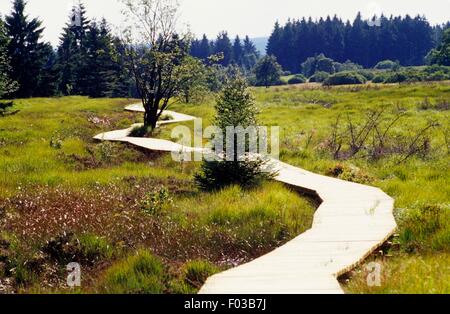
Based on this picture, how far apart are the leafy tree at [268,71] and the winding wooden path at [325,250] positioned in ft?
315

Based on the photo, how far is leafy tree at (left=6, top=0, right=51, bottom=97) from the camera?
5116cm

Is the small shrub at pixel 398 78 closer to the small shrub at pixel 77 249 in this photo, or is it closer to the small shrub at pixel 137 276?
the small shrub at pixel 77 249

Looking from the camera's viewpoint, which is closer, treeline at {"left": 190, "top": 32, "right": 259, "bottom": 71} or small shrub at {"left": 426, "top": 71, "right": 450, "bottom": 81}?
small shrub at {"left": 426, "top": 71, "right": 450, "bottom": 81}

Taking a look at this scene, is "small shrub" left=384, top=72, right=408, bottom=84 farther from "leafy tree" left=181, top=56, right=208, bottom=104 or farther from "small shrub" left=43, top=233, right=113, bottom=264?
"small shrub" left=43, top=233, right=113, bottom=264

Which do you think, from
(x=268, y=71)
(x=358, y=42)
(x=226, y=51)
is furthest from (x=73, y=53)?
(x=358, y=42)

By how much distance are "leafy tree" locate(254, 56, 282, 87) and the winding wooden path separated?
95.9 m

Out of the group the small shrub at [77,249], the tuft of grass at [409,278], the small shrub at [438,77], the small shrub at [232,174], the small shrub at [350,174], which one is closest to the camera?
the tuft of grass at [409,278]

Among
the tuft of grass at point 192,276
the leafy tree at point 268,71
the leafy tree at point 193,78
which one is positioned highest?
the leafy tree at point 268,71

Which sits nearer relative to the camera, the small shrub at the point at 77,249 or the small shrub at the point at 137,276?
the small shrub at the point at 137,276

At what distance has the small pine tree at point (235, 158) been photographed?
37.0 ft

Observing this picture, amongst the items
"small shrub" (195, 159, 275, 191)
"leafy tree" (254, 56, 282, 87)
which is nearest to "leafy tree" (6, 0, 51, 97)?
"small shrub" (195, 159, 275, 191)

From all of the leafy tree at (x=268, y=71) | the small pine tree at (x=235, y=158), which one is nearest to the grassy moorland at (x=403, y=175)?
the small pine tree at (x=235, y=158)

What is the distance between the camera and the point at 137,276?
6.11 m

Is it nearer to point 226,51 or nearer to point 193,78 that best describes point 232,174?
point 193,78
